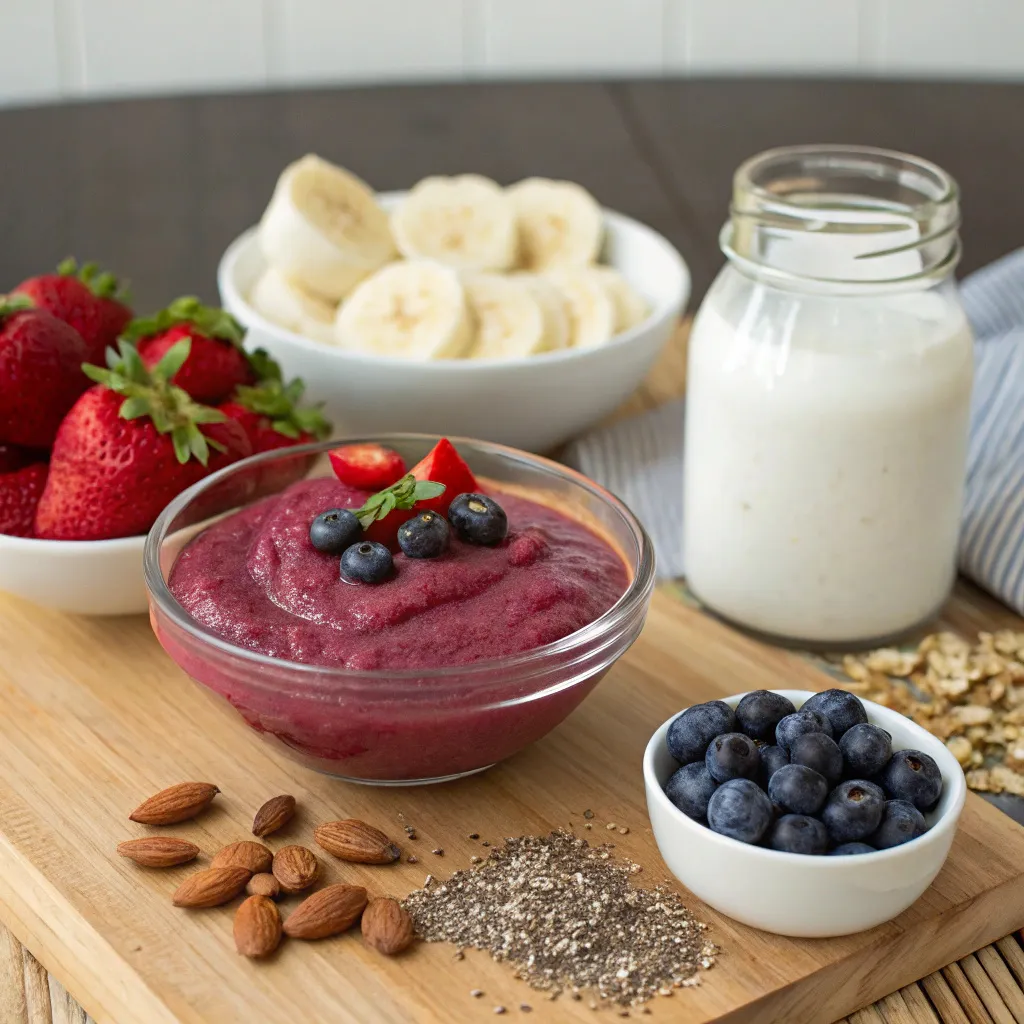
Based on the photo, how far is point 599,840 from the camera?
171 centimetres

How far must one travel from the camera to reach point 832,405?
6.53 feet

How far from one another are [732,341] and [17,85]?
3949mm

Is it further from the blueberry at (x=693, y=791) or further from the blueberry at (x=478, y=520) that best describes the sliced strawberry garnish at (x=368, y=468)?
the blueberry at (x=693, y=791)

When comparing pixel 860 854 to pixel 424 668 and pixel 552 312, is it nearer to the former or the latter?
pixel 424 668

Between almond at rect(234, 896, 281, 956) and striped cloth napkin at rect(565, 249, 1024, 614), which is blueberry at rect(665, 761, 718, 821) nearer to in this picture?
almond at rect(234, 896, 281, 956)

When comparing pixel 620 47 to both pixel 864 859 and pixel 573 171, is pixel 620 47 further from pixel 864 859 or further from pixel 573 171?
pixel 864 859

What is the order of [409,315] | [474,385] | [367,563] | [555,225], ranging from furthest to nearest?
[555,225] → [409,315] → [474,385] → [367,563]

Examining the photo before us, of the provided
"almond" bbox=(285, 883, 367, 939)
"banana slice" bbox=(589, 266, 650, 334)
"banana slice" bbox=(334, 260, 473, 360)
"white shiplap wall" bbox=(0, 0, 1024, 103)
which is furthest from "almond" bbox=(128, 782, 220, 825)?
"white shiplap wall" bbox=(0, 0, 1024, 103)

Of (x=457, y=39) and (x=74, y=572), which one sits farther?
(x=457, y=39)

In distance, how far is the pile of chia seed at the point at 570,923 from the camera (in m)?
→ 1.49

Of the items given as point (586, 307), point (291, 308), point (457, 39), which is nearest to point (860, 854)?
point (586, 307)

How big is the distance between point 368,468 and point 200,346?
408mm

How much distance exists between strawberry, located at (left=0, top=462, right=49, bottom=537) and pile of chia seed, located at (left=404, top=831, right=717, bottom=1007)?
0.82 m

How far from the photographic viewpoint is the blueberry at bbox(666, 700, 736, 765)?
160cm
